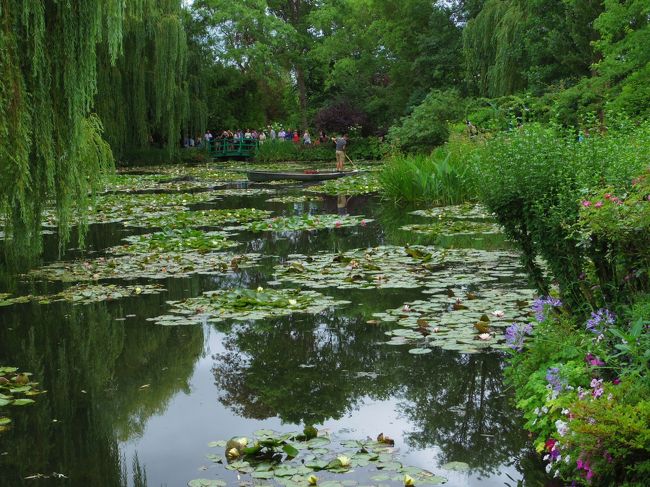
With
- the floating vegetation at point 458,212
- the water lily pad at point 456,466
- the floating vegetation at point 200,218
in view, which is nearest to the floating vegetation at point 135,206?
the floating vegetation at point 200,218

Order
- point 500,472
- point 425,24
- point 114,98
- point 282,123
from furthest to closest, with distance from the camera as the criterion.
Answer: point 282,123 → point 425,24 → point 114,98 → point 500,472

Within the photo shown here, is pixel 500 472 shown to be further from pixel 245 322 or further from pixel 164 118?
pixel 164 118

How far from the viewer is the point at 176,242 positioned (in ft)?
34.0

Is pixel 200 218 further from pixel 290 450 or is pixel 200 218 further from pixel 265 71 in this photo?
pixel 265 71

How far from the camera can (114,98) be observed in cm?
2638

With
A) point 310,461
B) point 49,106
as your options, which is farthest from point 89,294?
point 310,461

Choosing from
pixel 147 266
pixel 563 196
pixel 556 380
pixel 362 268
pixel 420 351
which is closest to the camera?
pixel 556 380

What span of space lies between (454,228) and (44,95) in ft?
21.3

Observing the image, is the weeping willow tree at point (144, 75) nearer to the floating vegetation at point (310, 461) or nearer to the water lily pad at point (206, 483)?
the floating vegetation at point (310, 461)

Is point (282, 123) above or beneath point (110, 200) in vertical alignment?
→ above

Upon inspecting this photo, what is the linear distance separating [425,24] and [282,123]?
632 inches

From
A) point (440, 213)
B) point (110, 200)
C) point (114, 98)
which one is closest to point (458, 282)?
point (440, 213)

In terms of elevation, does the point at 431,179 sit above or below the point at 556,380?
above

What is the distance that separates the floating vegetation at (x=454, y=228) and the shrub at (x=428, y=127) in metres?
13.3
